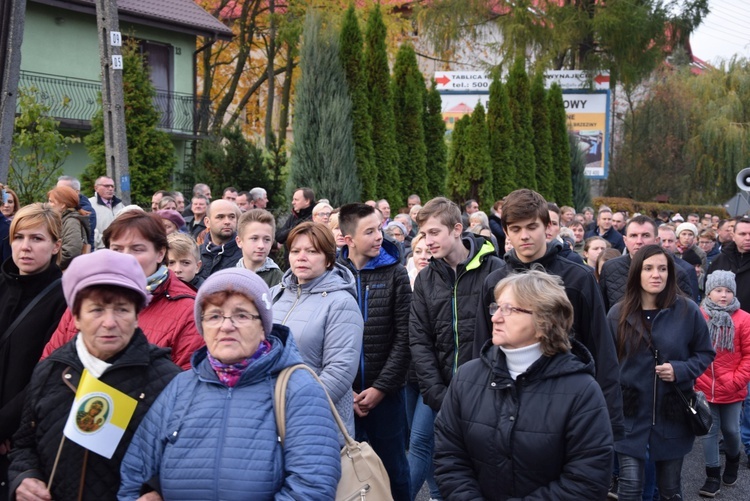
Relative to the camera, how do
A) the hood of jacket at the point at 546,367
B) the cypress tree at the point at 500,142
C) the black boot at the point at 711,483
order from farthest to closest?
the cypress tree at the point at 500,142, the black boot at the point at 711,483, the hood of jacket at the point at 546,367

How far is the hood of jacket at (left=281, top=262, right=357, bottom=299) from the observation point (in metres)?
4.88

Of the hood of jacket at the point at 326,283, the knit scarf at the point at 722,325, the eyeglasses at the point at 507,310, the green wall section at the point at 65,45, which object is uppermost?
the green wall section at the point at 65,45

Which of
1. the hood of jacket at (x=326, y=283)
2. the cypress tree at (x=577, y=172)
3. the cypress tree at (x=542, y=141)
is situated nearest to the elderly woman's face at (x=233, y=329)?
the hood of jacket at (x=326, y=283)

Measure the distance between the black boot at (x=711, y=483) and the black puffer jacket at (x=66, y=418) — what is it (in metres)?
5.33

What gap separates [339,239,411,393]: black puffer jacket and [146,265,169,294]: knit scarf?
176cm

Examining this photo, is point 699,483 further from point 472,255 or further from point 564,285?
point 564,285

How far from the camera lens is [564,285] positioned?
15.1 feet

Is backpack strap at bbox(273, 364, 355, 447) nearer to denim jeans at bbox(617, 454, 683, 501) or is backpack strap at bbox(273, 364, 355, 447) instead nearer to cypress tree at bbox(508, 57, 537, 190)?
denim jeans at bbox(617, 454, 683, 501)

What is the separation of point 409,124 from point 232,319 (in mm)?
17699

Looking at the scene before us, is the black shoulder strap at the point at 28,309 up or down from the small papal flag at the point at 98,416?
up

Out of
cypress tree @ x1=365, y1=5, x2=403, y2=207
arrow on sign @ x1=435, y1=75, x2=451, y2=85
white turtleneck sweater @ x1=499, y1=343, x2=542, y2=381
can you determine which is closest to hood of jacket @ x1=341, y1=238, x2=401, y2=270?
white turtleneck sweater @ x1=499, y1=343, x2=542, y2=381

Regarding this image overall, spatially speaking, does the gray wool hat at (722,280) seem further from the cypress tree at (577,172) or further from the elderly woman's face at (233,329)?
the cypress tree at (577,172)

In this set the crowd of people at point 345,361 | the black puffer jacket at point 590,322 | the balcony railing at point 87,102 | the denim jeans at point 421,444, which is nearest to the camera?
the crowd of people at point 345,361

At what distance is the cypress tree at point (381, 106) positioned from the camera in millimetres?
18711
